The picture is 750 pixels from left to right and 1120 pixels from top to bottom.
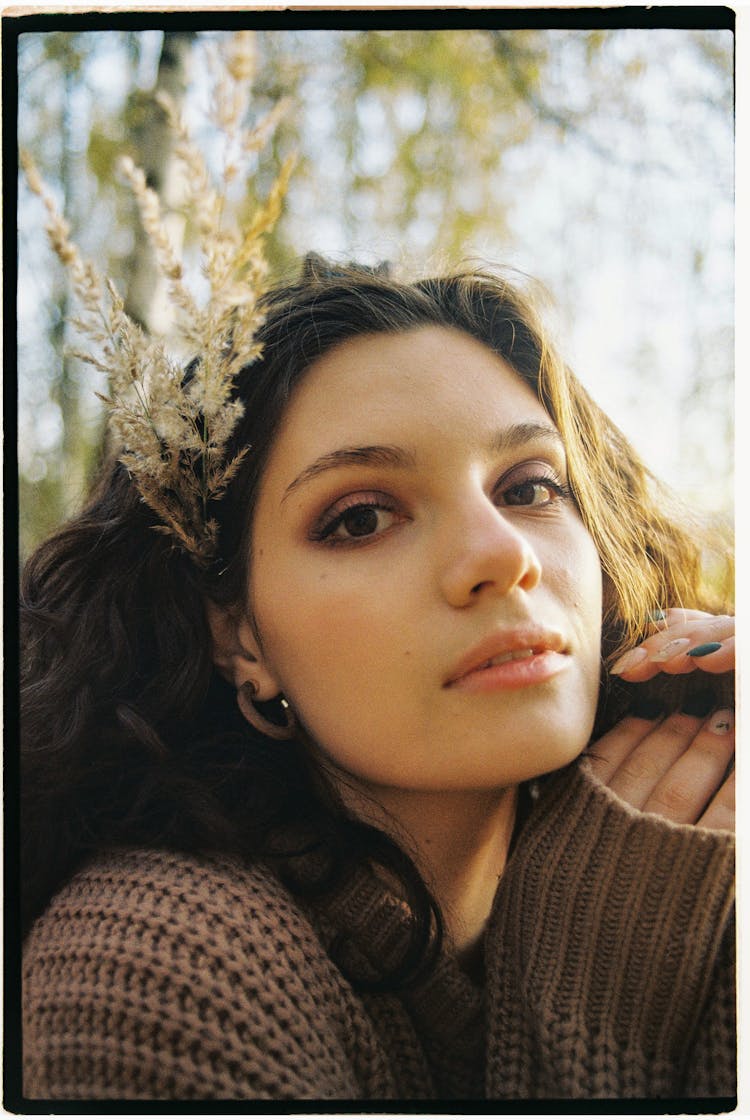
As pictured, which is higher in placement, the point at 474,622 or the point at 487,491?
the point at 487,491

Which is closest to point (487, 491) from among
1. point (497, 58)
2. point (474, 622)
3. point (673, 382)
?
point (474, 622)

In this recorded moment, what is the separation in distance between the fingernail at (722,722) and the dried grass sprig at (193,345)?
68 centimetres

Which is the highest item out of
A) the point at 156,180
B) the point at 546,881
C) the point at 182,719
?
the point at 156,180

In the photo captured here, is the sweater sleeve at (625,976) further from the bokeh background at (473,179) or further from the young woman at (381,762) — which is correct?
the bokeh background at (473,179)

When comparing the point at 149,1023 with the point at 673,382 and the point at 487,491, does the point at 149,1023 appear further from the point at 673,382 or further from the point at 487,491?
the point at 673,382

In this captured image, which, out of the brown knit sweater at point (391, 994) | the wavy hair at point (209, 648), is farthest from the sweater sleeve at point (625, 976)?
the wavy hair at point (209, 648)

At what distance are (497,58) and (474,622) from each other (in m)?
0.89

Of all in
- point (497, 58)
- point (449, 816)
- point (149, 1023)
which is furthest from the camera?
point (497, 58)

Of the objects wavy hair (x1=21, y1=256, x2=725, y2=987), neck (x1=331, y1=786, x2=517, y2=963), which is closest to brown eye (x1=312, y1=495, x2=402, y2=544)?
wavy hair (x1=21, y1=256, x2=725, y2=987)

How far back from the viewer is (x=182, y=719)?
1181mm

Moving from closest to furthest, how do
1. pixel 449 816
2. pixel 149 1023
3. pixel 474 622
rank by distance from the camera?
pixel 149 1023 < pixel 474 622 < pixel 449 816

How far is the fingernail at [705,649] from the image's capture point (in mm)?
1153

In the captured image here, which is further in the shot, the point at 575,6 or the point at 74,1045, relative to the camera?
the point at 575,6

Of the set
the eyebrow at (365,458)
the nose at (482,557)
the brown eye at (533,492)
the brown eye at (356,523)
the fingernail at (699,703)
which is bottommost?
the fingernail at (699,703)
